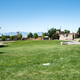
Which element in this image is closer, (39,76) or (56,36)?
(39,76)

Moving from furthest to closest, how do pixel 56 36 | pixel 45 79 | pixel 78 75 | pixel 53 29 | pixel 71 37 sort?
1. pixel 53 29
2. pixel 56 36
3. pixel 71 37
4. pixel 78 75
5. pixel 45 79

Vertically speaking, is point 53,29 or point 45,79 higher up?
point 53,29

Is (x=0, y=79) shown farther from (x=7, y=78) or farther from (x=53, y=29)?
(x=53, y=29)

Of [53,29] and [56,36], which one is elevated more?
[53,29]

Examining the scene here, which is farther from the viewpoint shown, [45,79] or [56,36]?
[56,36]

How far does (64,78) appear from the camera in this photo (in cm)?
436

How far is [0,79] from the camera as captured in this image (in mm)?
4480

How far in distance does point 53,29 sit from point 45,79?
101162mm

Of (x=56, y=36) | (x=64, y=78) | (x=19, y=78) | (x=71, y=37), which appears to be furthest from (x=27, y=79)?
(x=56, y=36)

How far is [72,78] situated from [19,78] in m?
2.26

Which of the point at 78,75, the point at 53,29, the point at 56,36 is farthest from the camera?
the point at 53,29

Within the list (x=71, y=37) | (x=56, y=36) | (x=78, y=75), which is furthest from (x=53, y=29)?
(x=78, y=75)

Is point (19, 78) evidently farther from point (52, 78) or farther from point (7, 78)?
point (52, 78)

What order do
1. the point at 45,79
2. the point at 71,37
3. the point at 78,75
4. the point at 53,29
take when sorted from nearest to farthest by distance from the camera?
the point at 45,79, the point at 78,75, the point at 71,37, the point at 53,29
